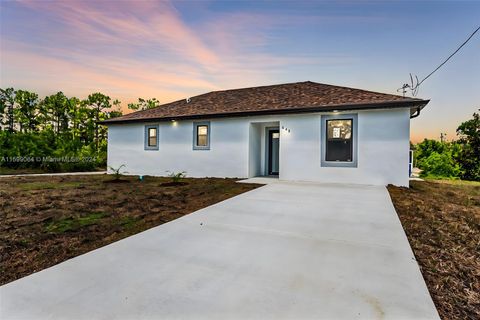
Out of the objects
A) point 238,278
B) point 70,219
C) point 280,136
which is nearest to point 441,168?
point 280,136

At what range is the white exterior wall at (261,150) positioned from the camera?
7.84 meters

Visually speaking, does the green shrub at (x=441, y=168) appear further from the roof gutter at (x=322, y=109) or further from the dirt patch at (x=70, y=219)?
the dirt patch at (x=70, y=219)

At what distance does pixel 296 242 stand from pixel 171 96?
53.5 feet

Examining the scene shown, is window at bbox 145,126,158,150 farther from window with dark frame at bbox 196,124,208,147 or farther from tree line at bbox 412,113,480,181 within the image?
tree line at bbox 412,113,480,181

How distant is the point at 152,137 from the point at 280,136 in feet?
22.6

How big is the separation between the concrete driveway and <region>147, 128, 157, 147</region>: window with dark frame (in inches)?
359

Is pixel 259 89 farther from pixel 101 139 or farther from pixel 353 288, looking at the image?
pixel 101 139

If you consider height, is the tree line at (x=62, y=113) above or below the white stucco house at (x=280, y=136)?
above

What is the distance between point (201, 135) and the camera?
10828 mm

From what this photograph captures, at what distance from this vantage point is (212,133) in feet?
34.4

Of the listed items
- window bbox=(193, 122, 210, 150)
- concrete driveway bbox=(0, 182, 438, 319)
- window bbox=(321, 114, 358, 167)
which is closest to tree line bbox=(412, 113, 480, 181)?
window bbox=(321, 114, 358, 167)

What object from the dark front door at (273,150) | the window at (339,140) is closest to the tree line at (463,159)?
the window at (339,140)

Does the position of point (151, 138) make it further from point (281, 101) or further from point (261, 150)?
point (281, 101)

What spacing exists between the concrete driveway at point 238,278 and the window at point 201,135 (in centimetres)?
722
